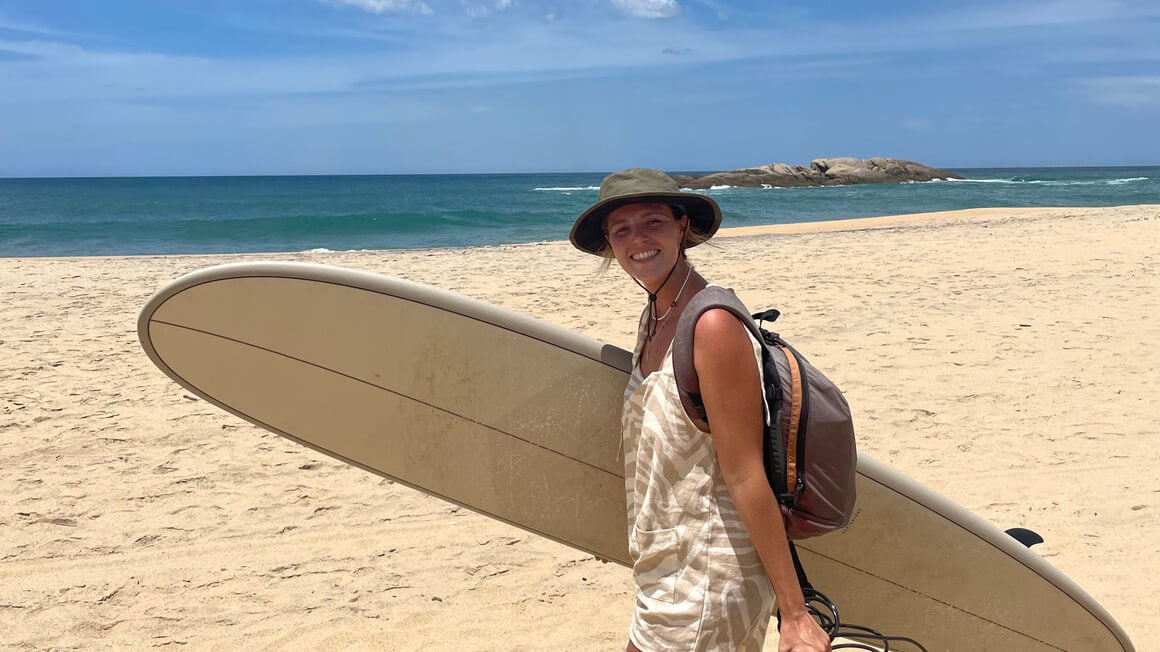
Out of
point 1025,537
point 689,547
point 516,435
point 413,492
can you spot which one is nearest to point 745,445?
point 689,547

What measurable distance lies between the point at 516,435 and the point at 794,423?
43.0 inches

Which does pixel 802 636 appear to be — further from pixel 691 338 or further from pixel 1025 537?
pixel 1025 537

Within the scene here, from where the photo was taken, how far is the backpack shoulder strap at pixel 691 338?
1183 millimetres

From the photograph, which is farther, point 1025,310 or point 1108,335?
point 1025,310

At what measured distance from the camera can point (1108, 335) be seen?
5906 mm

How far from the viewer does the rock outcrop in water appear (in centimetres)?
4931

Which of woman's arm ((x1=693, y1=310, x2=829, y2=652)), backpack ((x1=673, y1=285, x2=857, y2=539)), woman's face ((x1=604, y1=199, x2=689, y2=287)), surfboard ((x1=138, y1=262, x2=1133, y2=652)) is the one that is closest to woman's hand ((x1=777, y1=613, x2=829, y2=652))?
woman's arm ((x1=693, y1=310, x2=829, y2=652))

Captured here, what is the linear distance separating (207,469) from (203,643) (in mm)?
1427

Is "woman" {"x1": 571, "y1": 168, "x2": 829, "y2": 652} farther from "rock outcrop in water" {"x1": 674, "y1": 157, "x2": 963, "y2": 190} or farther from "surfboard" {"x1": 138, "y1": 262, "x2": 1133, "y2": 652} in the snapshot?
"rock outcrop in water" {"x1": 674, "y1": 157, "x2": 963, "y2": 190}

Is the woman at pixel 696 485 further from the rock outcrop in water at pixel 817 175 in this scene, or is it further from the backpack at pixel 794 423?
the rock outcrop in water at pixel 817 175

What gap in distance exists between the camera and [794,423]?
3.95ft

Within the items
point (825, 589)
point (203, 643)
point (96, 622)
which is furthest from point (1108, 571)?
point (96, 622)

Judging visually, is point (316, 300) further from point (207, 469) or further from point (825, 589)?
point (207, 469)

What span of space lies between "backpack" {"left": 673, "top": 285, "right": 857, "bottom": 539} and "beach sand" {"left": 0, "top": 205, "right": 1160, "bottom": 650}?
4.87ft
